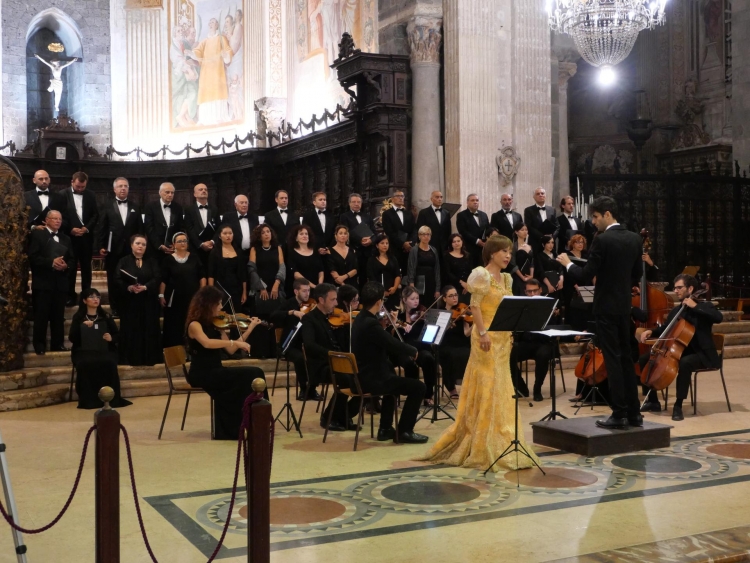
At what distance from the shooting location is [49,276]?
9516 mm

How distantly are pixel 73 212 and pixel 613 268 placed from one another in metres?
6.42

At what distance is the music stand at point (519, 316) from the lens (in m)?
5.72

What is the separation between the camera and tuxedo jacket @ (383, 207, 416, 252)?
11125 mm

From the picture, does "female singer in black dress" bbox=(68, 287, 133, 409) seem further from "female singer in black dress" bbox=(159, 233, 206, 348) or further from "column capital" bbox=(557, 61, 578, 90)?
"column capital" bbox=(557, 61, 578, 90)

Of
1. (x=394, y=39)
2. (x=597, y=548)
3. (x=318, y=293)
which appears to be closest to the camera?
(x=597, y=548)

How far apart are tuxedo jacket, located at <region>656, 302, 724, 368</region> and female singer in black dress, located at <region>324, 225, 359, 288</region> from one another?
3.68 metres

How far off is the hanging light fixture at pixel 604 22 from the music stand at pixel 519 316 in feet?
27.1

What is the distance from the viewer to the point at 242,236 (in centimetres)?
1082

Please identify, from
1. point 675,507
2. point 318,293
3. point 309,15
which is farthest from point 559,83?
point 675,507

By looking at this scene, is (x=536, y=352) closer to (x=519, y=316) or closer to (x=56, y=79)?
(x=519, y=316)

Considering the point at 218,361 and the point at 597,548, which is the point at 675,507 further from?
the point at 218,361

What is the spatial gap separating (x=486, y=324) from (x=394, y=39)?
26.9ft

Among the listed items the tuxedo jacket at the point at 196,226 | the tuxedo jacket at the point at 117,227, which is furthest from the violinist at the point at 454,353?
the tuxedo jacket at the point at 117,227

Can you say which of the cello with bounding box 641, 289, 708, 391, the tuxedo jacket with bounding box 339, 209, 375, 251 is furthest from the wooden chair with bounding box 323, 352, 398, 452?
the tuxedo jacket with bounding box 339, 209, 375, 251
